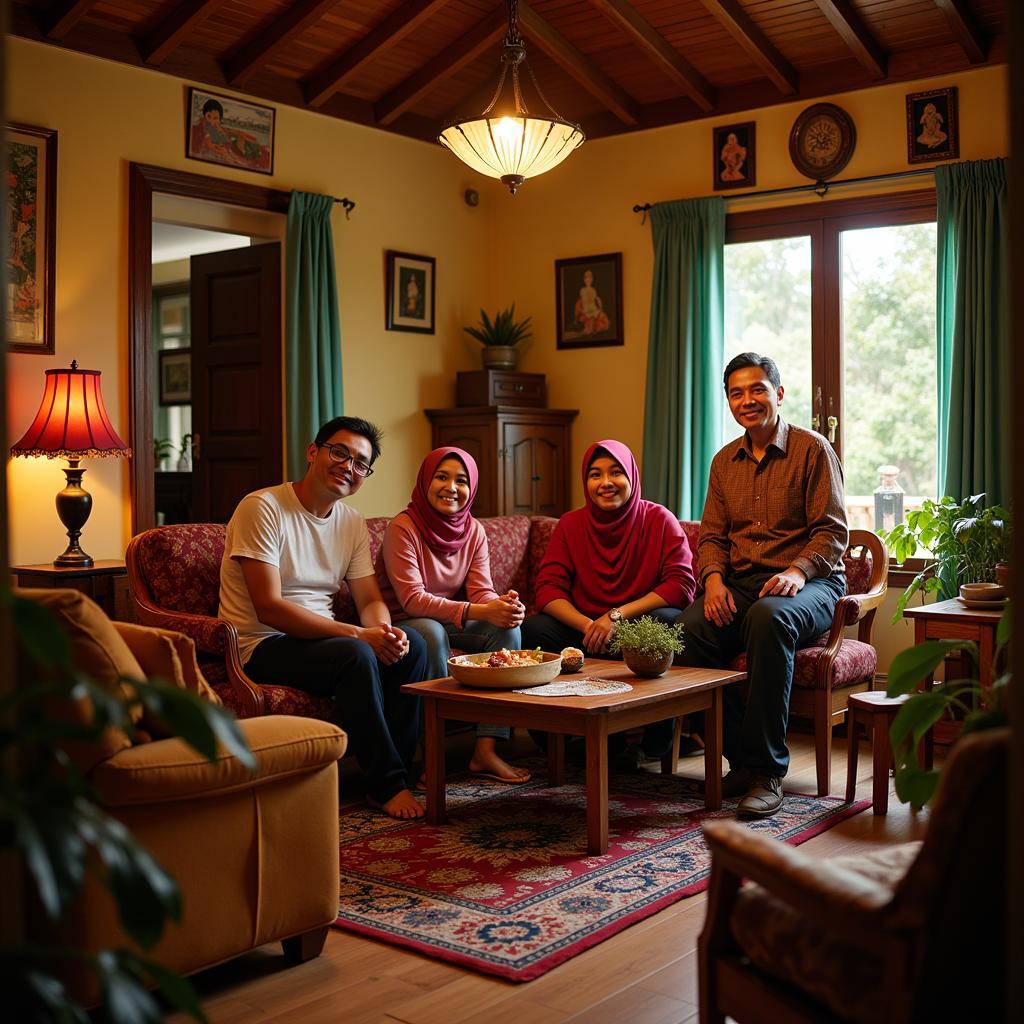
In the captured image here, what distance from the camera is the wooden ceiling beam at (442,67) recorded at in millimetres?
5820

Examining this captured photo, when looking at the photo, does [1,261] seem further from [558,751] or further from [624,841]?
[558,751]

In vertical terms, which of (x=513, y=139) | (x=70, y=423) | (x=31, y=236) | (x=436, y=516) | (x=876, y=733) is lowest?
(x=876, y=733)

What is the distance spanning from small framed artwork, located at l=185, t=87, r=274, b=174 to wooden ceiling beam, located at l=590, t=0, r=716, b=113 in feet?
5.47

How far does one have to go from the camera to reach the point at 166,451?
881cm

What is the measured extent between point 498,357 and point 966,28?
2.82m

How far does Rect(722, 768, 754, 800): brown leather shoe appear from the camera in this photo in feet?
12.7

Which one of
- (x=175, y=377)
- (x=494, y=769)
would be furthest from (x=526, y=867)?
(x=175, y=377)

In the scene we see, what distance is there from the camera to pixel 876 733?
3.70 meters

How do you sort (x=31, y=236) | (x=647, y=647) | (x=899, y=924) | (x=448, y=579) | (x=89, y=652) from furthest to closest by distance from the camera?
(x=31, y=236) < (x=448, y=579) < (x=647, y=647) < (x=89, y=652) < (x=899, y=924)

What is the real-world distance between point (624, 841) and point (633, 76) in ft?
13.8

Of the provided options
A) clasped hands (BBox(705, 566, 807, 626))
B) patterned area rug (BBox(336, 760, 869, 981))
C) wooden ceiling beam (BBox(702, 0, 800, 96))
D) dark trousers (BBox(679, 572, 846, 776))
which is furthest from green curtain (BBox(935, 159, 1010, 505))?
patterned area rug (BBox(336, 760, 869, 981))

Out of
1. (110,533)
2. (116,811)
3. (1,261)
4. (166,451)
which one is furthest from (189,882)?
(166,451)

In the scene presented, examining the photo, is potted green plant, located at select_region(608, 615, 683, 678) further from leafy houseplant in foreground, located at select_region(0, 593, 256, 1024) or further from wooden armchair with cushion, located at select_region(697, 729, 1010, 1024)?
leafy houseplant in foreground, located at select_region(0, 593, 256, 1024)

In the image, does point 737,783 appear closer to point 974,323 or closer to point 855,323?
point 974,323
